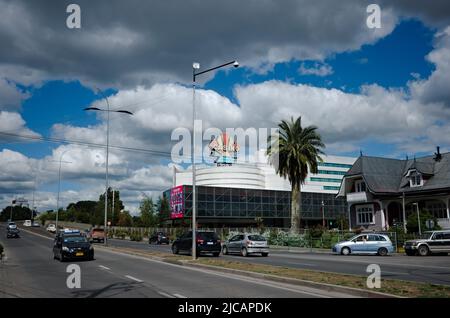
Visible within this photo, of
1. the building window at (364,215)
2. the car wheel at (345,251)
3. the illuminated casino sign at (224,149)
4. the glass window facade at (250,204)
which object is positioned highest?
the illuminated casino sign at (224,149)

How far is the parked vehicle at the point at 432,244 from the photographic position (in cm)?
2984

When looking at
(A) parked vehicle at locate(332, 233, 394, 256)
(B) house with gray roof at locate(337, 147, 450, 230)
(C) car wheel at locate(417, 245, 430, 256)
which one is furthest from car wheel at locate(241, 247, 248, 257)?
(B) house with gray roof at locate(337, 147, 450, 230)

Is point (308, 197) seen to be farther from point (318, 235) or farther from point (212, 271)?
point (212, 271)

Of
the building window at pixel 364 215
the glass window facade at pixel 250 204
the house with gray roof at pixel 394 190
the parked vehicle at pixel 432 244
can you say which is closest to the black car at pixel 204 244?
the parked vehicle at pixel 432 244

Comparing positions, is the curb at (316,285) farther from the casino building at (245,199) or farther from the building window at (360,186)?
the casino building at (245,199)

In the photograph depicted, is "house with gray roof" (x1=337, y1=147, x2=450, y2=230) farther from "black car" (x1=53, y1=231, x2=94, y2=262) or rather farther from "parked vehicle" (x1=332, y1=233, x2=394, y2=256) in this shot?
"black car" (x1=53, y1=231, x2=94, y2=262)

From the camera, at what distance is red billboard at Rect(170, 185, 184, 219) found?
296ft

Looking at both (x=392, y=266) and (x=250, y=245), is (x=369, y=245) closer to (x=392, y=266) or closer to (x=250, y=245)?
(x=250, y=245)

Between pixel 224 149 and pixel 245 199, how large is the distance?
38.3 feet

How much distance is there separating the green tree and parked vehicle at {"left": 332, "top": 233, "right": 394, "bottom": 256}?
62.0 metres

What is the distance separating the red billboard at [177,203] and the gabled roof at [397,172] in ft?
Answer: 143

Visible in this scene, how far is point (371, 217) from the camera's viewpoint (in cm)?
5125

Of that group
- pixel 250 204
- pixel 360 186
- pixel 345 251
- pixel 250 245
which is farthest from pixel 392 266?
pixel 250 204
